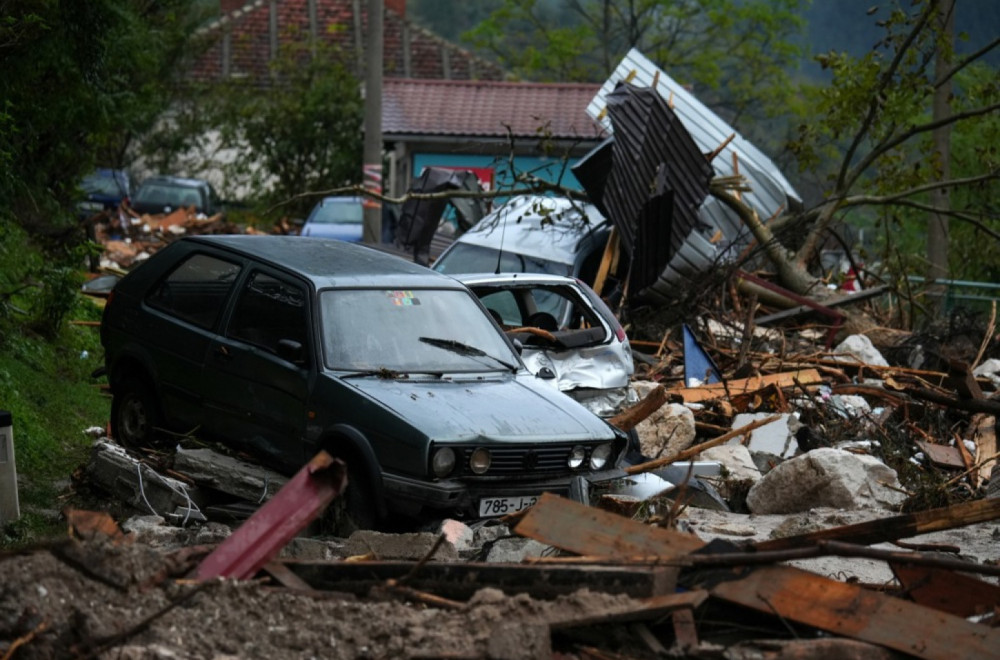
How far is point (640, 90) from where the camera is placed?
49.4 ft

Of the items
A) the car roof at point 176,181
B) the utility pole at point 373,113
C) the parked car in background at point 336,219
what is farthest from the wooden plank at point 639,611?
the car roof at point 176,181

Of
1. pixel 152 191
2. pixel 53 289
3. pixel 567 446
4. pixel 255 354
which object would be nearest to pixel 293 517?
pixel 567 446

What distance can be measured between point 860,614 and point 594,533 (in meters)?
1.04

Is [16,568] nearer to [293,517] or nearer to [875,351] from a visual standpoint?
[293,517]

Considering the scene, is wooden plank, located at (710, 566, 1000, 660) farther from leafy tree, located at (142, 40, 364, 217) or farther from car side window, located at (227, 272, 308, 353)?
leafy tree, located at (142, 40, 364, 217)

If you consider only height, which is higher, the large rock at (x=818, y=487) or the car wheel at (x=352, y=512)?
the car wheel at (x=352, y=512)

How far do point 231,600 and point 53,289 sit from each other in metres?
8.57

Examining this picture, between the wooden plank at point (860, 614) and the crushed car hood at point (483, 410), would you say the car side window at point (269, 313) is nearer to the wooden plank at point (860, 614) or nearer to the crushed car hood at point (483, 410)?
the crushed car hood at point (483, 410)

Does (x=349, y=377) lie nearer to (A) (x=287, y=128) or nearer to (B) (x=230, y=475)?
(B) (x=230, y=475)

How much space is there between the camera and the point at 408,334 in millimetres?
8477

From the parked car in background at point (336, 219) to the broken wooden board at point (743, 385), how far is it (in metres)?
15.9

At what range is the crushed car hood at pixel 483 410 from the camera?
7418 millimetres

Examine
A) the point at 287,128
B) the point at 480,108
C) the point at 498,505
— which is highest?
the point at 498,505

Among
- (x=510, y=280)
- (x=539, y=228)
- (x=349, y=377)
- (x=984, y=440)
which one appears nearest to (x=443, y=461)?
(x=349, y=377)
